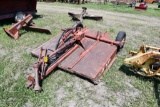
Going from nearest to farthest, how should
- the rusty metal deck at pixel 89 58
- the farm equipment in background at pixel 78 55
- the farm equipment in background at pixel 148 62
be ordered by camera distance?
1. the farm equipment in background at pixel 78 55
2. the farm equipment in background at pixel 148 62
3. the rusty metal deck at pixel 89 58

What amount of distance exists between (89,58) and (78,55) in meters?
0.36

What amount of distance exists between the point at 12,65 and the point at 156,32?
745 centimetres

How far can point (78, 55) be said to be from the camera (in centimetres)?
581

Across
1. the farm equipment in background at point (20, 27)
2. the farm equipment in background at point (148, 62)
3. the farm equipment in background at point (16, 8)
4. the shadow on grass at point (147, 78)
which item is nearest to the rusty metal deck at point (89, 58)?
the shadow on grass at point (147, 78)

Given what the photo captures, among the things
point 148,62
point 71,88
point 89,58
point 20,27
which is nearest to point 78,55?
point 89,58

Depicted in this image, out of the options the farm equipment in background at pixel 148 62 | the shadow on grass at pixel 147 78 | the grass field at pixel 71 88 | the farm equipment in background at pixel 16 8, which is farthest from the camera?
the farm equipment in background at pixel 16 8

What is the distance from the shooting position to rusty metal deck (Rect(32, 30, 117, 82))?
5137 mm

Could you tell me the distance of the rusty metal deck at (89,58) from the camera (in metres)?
5.14

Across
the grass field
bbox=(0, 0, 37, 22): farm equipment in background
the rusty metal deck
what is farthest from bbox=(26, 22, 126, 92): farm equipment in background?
bbox=(0, 0, 37, 22): farm equipment in background

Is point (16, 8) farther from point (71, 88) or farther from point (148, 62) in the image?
point (148, 62)

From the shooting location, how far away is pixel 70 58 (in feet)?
18.6

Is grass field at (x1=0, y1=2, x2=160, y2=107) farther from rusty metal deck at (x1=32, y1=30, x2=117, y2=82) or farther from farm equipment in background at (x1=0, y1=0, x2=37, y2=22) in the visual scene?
farm equipment in background at (x1=0, y1=0, x2=37, y2=22)

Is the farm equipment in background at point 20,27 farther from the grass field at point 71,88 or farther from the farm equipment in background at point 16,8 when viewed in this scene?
the farm equipment in background at point 16,8

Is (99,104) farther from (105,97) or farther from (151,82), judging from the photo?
(151,82)
